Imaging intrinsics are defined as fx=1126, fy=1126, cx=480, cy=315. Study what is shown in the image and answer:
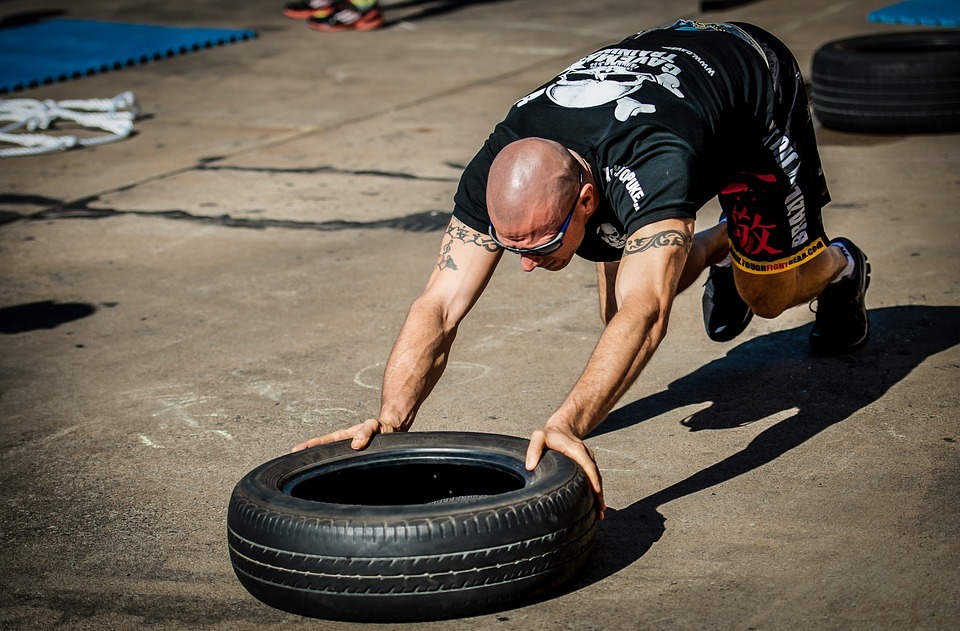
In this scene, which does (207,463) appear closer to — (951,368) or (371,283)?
(371,283)

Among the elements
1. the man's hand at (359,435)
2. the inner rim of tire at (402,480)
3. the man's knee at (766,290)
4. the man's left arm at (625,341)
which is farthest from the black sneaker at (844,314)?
the man's hand at (359,435)

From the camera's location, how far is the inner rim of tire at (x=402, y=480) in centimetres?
292

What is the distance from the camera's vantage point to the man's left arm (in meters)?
2.70

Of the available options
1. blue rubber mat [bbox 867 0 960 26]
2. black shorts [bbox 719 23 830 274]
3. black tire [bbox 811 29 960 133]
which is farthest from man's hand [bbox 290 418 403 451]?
blue rubber mat [bbox 867 0 960 26]

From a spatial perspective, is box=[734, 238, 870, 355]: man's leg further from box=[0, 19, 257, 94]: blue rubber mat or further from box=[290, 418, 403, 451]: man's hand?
box=[0, 19, 257, 94]: blue rubber mat

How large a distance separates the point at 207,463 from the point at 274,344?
3.53 ft

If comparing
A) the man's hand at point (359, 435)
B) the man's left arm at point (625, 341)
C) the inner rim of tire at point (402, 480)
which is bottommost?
the inner rim of tire at point (402, 480)

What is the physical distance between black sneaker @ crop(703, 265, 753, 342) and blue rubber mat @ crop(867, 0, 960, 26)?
7.03 meters

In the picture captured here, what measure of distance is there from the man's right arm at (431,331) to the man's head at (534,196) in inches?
10.8

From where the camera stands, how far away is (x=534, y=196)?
282cm

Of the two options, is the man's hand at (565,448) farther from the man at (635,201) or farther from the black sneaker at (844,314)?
the black sneaker at (844,314)

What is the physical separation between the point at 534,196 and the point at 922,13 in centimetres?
896

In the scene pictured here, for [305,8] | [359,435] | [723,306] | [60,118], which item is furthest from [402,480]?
[305,8]

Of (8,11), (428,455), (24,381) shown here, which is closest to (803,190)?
(428,455)
